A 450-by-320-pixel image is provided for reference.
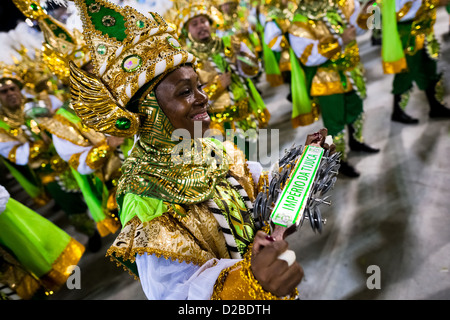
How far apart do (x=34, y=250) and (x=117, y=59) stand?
8.10 ft

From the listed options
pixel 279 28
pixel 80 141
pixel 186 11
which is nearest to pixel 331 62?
pixel 279 28

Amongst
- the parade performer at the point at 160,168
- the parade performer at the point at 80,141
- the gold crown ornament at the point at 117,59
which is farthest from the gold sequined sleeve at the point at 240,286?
the parade performer at the point at 80,141

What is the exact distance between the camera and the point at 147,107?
43.7 inches

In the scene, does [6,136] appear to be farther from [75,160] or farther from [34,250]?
[34,250]

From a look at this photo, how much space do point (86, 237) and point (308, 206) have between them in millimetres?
3859

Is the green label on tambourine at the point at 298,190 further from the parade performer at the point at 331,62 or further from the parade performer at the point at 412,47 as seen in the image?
the parade performer at the point at 412,47

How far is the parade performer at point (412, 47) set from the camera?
3154 mm

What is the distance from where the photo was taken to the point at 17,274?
2.56 metres

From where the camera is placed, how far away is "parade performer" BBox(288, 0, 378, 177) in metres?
2.99

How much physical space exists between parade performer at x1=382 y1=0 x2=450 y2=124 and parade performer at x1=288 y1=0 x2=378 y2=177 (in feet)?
1.15

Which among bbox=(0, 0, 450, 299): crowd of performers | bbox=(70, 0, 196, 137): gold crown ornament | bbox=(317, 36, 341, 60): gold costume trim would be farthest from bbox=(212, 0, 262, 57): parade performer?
bbox=(70, 0, 196, 137): gold crown ornament

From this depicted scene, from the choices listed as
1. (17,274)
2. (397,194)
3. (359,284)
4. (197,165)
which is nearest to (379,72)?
(397,194)

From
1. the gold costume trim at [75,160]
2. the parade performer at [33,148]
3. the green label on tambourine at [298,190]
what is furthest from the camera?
the parade performer at [33,148]

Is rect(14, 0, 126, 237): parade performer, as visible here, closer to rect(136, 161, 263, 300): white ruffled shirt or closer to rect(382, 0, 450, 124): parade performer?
rect(136, 161, 263, 300): white ruffled shirt
